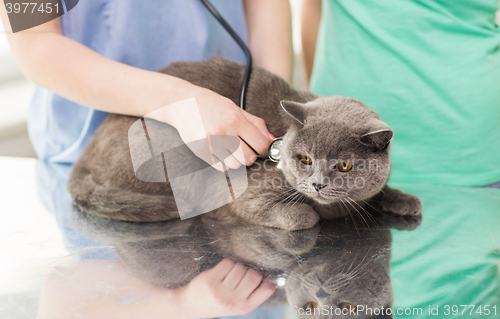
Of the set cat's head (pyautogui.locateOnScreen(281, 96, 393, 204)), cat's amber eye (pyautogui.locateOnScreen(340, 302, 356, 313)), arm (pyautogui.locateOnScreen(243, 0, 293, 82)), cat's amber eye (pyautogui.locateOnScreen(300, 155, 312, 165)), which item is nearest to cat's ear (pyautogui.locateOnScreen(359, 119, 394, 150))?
cat's head (pyautogui.locateOnScreen(281, 96, 393, 204))

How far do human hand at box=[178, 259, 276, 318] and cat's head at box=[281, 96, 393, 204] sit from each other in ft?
1.19

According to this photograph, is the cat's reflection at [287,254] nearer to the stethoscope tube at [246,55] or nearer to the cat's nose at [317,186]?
the cat's nose at [317,186]

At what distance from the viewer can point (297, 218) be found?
3.11 ft

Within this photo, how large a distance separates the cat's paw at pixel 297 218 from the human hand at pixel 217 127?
0.58 ft

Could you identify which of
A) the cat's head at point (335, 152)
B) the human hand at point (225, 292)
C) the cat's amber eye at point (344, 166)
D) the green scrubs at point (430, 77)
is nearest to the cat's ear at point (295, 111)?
the cat's head at point (335, 152)

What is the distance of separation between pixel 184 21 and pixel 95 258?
36.4 inches

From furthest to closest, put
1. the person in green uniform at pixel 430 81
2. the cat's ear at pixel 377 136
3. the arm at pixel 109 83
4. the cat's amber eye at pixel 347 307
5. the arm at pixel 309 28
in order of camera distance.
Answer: the arm at pixel 309 28 → the person in green uniform at pixel 430 81 → the arm at pixel 109 83 → the cat's ear at pixel 377 136 → the cat's amber eye at pixel 347 307

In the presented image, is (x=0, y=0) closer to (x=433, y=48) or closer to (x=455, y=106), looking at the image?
(x=433, y=48)

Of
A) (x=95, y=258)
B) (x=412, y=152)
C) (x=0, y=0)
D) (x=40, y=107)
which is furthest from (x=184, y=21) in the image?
(x=412, y=152)

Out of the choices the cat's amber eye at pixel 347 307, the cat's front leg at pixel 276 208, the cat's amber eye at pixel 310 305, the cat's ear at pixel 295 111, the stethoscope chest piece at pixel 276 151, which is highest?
the cat's ear at pixel 295 111

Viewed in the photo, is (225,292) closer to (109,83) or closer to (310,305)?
(310,305)

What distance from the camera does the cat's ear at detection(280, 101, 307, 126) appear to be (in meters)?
0.97

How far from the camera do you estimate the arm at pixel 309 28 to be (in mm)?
1735

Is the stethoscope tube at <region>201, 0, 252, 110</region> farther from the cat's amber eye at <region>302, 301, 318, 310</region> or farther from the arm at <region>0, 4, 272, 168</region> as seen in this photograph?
the cat's amber eye at <region>302, 301, 318, 310</region>
